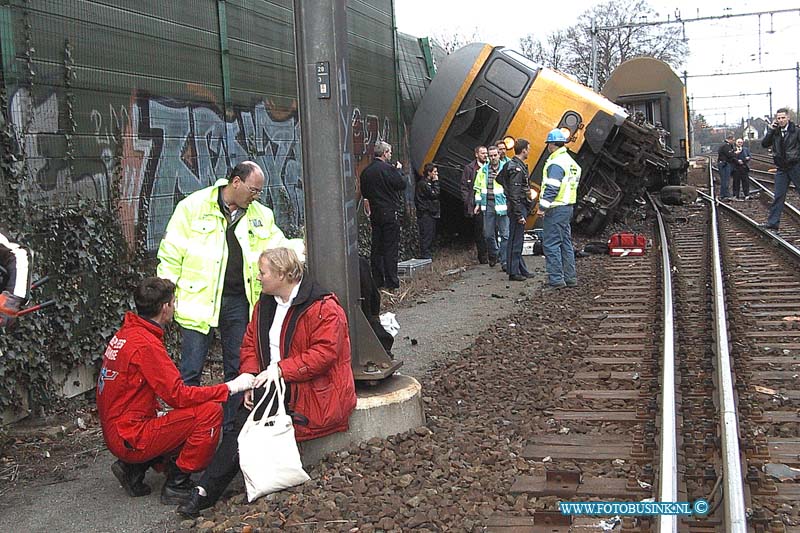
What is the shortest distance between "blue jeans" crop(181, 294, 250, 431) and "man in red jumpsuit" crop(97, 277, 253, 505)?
1.43ft

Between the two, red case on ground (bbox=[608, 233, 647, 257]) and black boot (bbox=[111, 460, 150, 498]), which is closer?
black boot (bbox=[111, 460, 150, 498])

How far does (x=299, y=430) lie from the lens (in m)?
5.32

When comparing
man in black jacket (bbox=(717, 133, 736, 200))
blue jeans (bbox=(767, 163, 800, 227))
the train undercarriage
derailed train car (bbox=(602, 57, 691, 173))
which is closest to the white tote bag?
the train undercarriage

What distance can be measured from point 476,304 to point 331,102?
6.00 m

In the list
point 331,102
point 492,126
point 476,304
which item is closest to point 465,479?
point 331,102

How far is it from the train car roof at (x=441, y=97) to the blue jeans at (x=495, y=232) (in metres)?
2.48

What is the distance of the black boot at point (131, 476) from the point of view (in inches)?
206

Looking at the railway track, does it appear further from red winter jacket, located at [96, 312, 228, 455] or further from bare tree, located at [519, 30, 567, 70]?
bare tree, located at [519, 30, 567, 70]

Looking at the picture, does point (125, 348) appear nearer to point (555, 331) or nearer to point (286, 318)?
point (286, 318)

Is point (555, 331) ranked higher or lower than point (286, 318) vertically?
lower

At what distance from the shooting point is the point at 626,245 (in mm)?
15266

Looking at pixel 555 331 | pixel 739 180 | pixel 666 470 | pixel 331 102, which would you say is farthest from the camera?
pixel 739 180

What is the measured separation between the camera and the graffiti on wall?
682 cm

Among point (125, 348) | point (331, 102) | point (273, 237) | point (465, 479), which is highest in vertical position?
point (331, 102)
